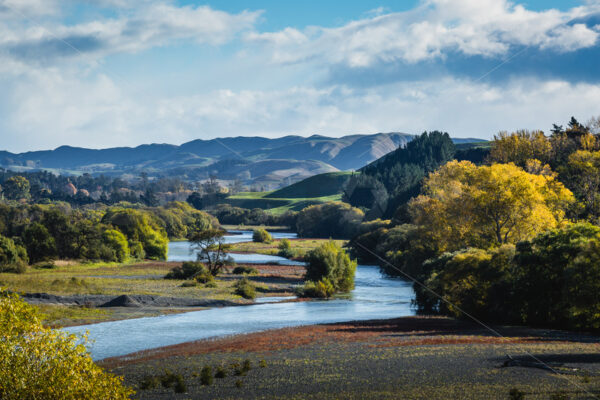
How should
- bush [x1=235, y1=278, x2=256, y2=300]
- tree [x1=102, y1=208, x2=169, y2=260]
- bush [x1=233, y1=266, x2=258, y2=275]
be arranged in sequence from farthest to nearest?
tree [x1=102, y1=208, x2=169, y2=260], bush [x1=233, y1=266, x2=258, y2=275], bush [x1=235, y1=278, x2=256, y2=300]

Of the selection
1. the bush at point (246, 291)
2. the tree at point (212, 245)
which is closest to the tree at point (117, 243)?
the tree at point (212, 245)

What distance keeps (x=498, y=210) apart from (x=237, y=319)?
31.8 metres

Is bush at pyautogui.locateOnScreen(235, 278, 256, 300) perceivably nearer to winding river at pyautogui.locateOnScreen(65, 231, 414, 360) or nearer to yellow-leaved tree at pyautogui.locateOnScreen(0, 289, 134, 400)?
winding river at pyautogui.locateOnScreen(65, 231, 414, 360)

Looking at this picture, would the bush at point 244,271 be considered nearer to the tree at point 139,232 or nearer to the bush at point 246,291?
the bush at point 246,291

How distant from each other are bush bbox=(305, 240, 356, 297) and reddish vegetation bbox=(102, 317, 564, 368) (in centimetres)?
3338

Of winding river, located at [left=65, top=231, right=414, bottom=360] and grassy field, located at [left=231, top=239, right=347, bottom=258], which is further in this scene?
grassy field, located at [left=231, top=239, right=347, bottom=258]

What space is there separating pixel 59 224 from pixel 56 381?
100236mm

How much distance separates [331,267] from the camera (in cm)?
8444

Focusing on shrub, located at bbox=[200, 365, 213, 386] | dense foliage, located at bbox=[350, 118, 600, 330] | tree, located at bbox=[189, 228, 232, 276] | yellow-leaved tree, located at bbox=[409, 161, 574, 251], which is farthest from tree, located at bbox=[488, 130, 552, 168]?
shrub, located at bbox=[200, 365, 213, 386]

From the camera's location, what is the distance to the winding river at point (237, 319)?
44719 millimetres

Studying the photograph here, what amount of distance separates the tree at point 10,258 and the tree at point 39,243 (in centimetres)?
922

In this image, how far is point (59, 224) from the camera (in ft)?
355

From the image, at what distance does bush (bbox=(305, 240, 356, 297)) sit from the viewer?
84.3 m

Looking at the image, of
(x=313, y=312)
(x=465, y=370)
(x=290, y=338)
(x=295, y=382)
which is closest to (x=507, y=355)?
(x=465, y=370)
